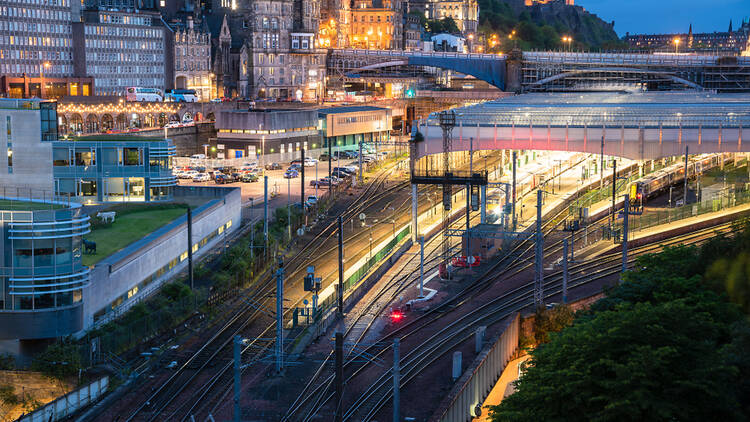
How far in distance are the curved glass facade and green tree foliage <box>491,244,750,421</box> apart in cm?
1846

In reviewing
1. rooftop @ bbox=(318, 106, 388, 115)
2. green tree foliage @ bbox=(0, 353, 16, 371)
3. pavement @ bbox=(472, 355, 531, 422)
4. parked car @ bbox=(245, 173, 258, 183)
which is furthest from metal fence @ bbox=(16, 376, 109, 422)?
rooftop @ bbox=(318, 106, 388, 115)

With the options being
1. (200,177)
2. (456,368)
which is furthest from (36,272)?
(200,177)

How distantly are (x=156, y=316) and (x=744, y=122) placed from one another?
39058mm

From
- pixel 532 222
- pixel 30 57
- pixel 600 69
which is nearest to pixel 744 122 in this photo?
pixel 532 222

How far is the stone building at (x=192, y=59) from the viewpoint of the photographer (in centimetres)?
13700

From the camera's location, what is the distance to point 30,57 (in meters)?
120

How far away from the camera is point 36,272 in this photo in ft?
124

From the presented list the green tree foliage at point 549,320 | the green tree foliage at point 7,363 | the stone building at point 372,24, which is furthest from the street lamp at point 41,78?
the green tree foliage at point 549,320

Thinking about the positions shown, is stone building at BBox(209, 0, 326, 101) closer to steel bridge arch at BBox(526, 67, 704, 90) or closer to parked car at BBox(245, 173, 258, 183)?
steel bridge arch at BBox(526, 67, 704, 90)

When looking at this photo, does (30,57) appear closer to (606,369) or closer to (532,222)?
(532,222)

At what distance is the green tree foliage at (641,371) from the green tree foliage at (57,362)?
16.0 meters

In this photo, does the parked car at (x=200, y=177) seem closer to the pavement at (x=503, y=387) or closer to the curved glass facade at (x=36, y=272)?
the curved glass facade at (x=36, y=272)

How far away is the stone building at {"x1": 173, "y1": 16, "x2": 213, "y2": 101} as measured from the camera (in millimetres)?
137000

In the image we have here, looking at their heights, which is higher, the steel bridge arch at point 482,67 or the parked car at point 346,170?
the steel bridge arch at point 482,67
